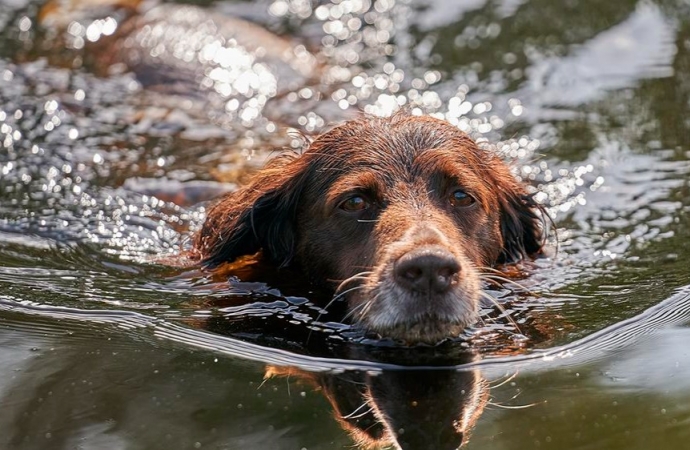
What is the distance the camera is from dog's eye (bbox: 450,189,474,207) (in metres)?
5.27

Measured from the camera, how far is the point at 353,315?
4938 mm

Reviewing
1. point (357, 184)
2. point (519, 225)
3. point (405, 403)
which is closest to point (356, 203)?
point (357, 184)

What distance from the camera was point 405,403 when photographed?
13.7 feet

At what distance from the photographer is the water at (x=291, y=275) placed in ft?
13.5

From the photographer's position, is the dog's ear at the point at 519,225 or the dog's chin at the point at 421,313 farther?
the dog's ear at the point at 519,225

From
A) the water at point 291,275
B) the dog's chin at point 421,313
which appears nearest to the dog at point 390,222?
the dog's chin at point 421,313

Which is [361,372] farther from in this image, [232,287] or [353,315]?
[232,287]

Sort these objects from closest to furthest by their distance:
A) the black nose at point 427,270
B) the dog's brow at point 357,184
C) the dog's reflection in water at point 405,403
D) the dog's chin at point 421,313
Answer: the dog's reflection in water at point 405,403 → the black nose at point 427,270 → the dog's chin at point 421,313 → the dog's brow at point 357,184

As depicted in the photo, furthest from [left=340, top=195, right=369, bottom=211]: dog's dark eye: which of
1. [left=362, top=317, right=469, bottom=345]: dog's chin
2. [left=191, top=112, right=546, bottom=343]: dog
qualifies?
[left=362, top=317, right=469, bottom=345]: dog's chin

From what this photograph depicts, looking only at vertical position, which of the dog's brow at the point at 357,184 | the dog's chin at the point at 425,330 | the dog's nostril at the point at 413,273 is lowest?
the dog's chin at the point at 425,330

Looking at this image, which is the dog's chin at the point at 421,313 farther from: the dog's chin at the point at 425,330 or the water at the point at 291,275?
the water at the point at 291,275

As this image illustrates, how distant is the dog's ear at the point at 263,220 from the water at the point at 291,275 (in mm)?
156

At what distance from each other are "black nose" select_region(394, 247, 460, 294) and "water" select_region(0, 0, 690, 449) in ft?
1.23

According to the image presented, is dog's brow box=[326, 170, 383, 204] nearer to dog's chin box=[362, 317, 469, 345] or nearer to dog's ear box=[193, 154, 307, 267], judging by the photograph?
dog's ear box=[193, 154, 307, 267]
